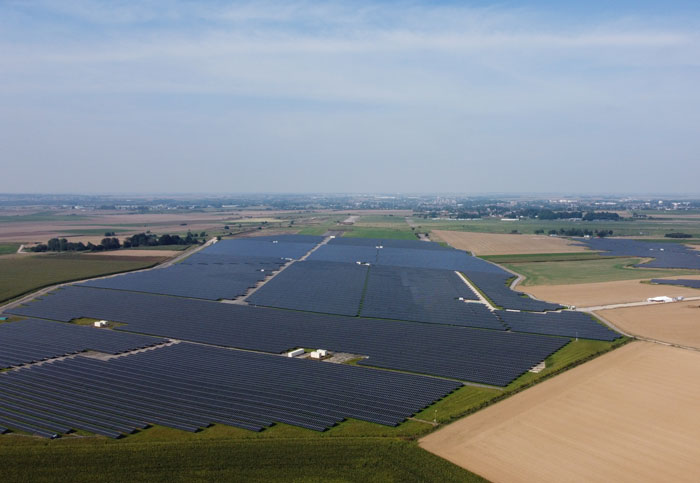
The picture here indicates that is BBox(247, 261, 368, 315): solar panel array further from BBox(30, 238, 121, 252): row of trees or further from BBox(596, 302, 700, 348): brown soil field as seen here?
BBox(30, 238, 121, 252): row of trees

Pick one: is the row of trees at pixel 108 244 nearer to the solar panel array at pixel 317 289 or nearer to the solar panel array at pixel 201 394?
the solar panel array at pixel 317 289

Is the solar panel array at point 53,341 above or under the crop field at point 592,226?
Answer: under

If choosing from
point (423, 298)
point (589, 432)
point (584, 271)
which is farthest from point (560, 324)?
point (584, 271)

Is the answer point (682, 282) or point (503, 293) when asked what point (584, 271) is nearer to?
point (682, 282)

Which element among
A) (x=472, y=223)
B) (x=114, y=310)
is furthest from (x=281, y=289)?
(x=472, y=223)

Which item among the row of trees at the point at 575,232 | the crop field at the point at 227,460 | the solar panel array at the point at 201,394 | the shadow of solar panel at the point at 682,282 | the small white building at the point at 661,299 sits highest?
the row of trees at the point at 575,232

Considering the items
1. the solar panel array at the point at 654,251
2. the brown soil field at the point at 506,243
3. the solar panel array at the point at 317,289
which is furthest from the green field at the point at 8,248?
the solar panel array at the point at 654,251
